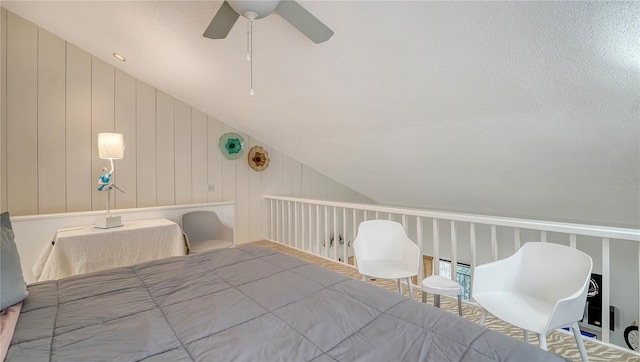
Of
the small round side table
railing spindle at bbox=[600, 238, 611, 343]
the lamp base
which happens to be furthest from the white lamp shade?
railing spindle at bbox=[600, 238, 611, 343]

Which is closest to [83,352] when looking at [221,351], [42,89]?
[221,351]

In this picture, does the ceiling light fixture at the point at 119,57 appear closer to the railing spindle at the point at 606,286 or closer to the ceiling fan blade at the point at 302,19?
the ceiling fan blade at the point at 302,19

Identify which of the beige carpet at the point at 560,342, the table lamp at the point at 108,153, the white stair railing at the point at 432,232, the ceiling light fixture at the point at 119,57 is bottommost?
the beige carpet at the point at 560,342

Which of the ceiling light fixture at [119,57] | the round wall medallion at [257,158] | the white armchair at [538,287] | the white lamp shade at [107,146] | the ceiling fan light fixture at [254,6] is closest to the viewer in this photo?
the white armchair at [538,287]

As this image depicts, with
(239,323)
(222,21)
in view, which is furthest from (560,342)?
(222,21)

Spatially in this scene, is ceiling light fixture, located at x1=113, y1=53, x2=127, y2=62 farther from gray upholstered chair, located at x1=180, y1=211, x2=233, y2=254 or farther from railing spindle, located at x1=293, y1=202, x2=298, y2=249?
railing spindle, located at x1=293, y1=202, x2=298, y2=249

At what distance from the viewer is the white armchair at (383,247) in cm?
232

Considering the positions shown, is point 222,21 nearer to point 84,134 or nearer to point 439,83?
point 439,83

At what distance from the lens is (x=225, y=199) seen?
164 inches

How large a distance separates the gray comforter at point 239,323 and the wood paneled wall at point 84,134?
7.16 feet

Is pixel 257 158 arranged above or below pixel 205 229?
above

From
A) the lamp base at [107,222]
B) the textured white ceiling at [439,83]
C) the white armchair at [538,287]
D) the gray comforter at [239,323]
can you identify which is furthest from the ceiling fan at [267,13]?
the lamp base at [107,222]

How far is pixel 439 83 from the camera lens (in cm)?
220

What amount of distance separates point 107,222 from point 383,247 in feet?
8.68
